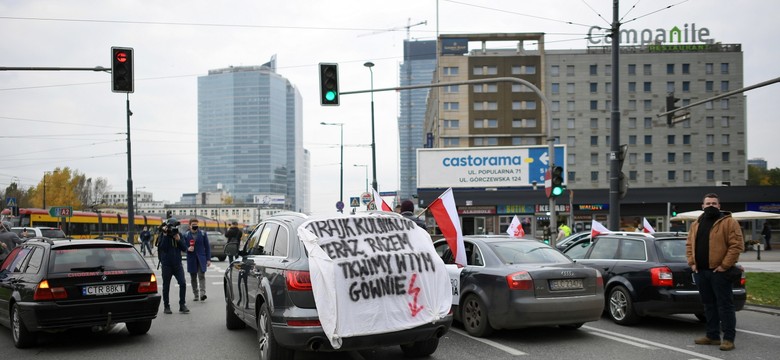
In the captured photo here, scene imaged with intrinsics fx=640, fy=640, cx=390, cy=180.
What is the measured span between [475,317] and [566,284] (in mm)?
1358

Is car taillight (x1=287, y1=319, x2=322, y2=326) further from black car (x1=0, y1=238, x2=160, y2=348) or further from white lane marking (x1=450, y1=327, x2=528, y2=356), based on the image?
black car (x1=0, y1=238, x2=160, y2=348)

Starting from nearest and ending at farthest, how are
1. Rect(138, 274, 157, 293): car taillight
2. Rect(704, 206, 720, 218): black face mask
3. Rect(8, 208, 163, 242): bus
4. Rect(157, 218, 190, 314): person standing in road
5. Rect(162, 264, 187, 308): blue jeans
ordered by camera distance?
Rect(704, 206, 720, 218): black face mask → Rect(138, 274, 157, 293): car taillight → Rect(162, 264, 187, 308): blue jeans → Rect(157, 218, 190, 314): person standing in road → Rect(8, 208, 163, 242): bus

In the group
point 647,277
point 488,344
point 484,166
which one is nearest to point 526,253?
point 488,344

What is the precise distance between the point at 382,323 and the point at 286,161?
144 metres

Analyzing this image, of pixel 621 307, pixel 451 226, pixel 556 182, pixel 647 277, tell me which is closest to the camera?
pixel 451 226

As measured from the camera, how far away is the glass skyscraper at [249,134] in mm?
122537

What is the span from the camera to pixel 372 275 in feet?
22.0

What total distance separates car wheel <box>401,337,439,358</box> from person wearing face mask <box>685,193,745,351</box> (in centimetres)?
364

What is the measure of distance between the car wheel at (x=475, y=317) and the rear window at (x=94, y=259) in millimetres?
4674

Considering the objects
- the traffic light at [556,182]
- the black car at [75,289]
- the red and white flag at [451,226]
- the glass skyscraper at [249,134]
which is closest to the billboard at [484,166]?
the traffic light at [556,182]

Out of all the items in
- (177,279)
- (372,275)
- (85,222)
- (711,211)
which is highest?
(711,211)

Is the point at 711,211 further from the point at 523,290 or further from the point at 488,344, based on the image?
the point at 488,344

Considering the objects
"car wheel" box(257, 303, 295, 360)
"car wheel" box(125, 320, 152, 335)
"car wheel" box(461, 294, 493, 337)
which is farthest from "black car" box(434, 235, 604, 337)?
"car wheel" box(125, 320, 152, 335)

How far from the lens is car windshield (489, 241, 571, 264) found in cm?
905
